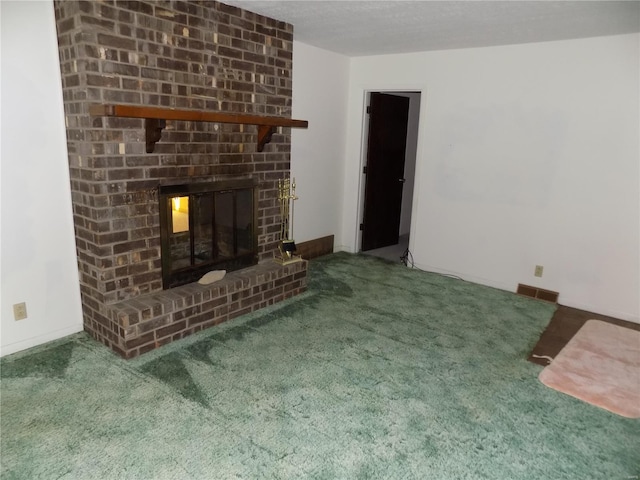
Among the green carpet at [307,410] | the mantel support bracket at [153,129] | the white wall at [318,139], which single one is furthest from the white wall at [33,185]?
the white wall at [318,139]

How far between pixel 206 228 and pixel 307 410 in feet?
5.27

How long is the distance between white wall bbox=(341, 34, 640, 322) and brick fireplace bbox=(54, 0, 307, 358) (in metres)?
1.91

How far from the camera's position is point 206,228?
3250 millimetres

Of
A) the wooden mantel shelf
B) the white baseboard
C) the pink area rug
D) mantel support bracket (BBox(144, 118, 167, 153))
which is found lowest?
the pink area rug

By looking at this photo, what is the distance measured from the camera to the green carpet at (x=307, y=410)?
6.13 ft

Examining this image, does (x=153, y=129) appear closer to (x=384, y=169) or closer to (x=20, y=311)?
(x=20, y=311)

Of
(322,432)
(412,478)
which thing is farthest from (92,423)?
(412,478)

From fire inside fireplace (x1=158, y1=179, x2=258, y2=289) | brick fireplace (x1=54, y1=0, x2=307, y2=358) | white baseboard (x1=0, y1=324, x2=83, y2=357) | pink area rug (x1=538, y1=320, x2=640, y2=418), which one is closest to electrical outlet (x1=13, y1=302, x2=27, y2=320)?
white baseboard (x1=0, y1=324, x2=83, y2=357)

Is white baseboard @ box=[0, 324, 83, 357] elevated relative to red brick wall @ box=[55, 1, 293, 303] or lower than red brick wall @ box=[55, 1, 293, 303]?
lower

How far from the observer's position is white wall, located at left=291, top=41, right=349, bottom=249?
4398 millimetres

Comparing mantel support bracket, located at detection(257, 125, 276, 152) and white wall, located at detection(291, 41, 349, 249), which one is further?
white wall, located at detection(291, 41, 349, 249)

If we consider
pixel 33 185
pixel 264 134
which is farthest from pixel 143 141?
pixel 264 134

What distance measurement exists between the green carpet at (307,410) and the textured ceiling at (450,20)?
2.24 meters

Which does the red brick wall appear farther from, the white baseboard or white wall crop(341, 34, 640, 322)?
white wall crop(341, 34, 640, 322)
